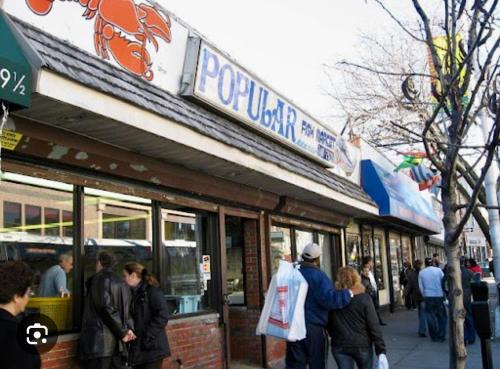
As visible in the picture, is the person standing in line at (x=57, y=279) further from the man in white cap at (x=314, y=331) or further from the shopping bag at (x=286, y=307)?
the man in white cap at (x=314, y=331)

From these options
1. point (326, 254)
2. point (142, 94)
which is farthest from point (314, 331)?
point (326, 254)

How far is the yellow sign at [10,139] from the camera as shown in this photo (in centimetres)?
457

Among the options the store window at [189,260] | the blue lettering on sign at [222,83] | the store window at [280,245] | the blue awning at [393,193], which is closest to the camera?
the store window at [189,260]

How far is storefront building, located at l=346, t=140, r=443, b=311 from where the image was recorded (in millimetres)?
14008

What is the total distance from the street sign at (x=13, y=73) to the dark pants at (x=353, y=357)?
137 inches

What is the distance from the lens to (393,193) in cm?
1454

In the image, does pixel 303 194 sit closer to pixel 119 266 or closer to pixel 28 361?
pixel 119 266

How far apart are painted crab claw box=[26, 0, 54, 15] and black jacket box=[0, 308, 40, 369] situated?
9.51 ft

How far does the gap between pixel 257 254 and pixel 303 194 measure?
4.54ft

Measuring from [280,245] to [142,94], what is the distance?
5.44m

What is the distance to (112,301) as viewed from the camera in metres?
5.16

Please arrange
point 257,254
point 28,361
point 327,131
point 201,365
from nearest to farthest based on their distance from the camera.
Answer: point 28,361, point 201,365, point 257,254, point 327,131

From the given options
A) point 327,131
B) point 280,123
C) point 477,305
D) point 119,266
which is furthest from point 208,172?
point 327,131

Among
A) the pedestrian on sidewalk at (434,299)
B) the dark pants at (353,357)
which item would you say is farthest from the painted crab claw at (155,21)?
the pedestrian on sidewalk at (434,299)
